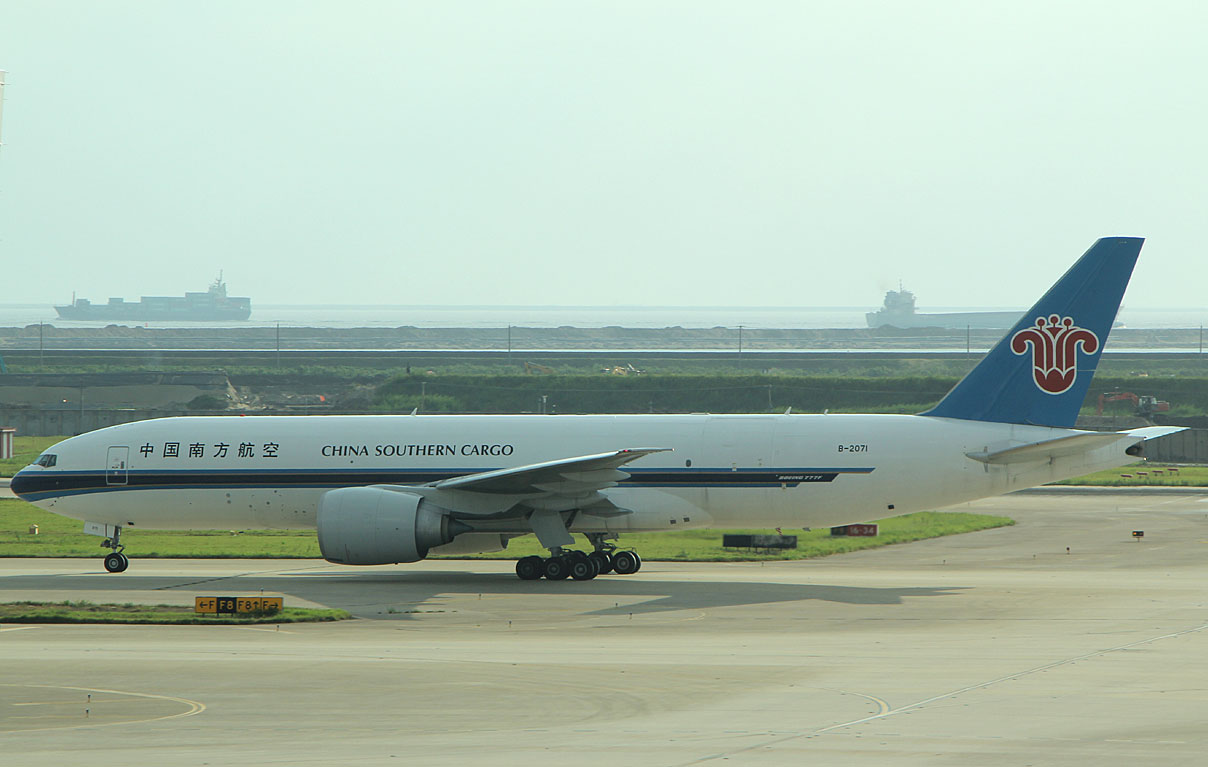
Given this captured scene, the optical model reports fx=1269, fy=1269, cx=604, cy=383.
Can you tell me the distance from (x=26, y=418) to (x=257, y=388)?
2099 cm

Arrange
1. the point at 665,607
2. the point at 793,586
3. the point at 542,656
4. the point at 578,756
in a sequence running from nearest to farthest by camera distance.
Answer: the point at 578,756, the point at 542,656, the point at 665,607, the point at 793,586

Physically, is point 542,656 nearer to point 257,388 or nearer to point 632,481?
point 632,481

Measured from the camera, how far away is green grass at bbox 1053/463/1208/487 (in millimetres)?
58312

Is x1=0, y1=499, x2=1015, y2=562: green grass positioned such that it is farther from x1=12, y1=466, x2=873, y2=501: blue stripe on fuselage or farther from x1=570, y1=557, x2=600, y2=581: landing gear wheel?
x1=570, y1=557, x2=600, y2=581: landing gear wheel

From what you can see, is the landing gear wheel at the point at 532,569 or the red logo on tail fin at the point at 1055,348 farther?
the landing gear wheel at the point at 532,569

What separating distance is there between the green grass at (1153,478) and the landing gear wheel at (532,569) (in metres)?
33.1

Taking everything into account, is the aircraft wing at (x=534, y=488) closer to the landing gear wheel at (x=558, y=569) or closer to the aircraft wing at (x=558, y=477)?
the aircraft wing at (x=558, y=477)

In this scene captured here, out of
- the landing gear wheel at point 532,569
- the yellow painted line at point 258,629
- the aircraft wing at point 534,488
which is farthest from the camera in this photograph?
the landing gear wheel at point 532,569

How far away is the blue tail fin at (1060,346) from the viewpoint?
2916 centimetres

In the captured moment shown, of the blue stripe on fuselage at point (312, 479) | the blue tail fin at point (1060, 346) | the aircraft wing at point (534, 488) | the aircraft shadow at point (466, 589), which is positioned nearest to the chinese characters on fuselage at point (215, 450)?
the blue stripe on fuselage at point (312, 479)

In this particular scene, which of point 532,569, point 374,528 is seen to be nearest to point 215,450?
point 374,528

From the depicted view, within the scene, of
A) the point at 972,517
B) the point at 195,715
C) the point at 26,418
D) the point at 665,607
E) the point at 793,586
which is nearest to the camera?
the point at 195,715

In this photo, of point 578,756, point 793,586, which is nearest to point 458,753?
point 578,756

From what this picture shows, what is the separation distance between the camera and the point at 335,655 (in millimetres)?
20062
